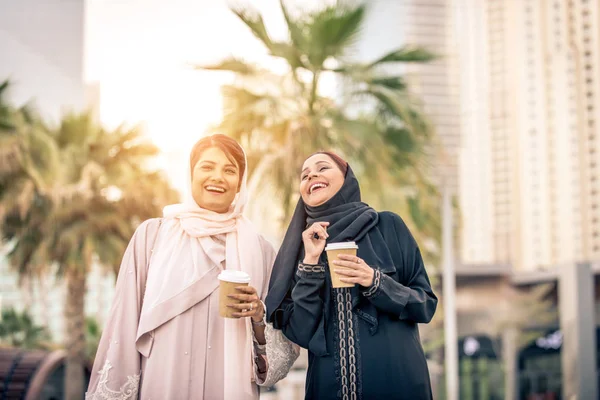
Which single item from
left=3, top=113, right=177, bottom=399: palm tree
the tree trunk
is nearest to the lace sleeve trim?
left=3, top=113, right=177, bottom=399: palm tree

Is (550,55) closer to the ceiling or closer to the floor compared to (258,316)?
closer to the ceiling

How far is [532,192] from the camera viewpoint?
201 ft

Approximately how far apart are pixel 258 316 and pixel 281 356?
0.20 meters

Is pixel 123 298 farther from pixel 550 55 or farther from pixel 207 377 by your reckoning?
pixel 550 55

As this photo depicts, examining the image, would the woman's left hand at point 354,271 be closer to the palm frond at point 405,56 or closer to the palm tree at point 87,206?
the palm frond at point 405,56

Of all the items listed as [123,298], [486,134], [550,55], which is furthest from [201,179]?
[486,134]

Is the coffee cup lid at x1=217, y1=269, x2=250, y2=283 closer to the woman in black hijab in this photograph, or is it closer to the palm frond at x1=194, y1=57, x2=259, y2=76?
the woman in black hijab

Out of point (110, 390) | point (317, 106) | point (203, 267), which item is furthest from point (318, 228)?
point (317, 106)

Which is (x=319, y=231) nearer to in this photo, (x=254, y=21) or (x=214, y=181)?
(x=214, y=181)

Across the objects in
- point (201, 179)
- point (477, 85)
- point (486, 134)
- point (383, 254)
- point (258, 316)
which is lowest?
point (258, 316)

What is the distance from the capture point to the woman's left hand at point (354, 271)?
9.14 feet

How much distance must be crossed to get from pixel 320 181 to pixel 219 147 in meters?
0.58

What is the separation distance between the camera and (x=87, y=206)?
12859 millimetres

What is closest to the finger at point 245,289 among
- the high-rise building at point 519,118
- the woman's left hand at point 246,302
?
the woman's left hand at point 246,302
